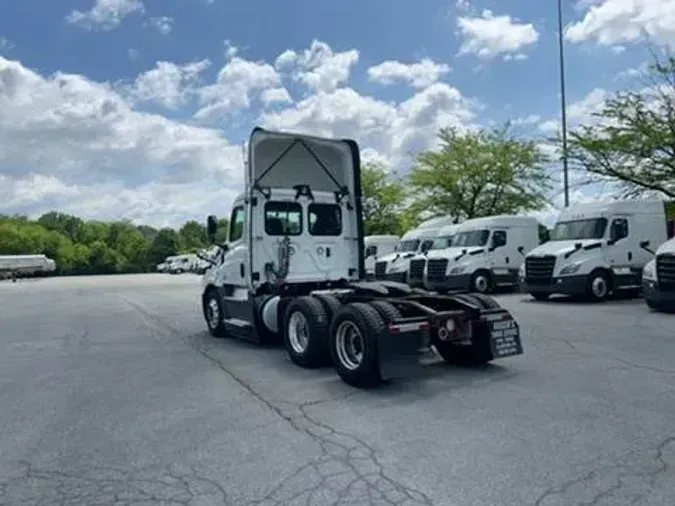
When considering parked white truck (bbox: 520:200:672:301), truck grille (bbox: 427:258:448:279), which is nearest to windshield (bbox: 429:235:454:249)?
truck grille (bbox: 427:258:448:279)

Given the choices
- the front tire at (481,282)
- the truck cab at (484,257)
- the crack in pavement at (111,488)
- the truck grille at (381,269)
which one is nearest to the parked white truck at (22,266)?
→ the truck grille at (381,269)

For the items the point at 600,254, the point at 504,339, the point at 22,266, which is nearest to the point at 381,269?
the point at 600,254

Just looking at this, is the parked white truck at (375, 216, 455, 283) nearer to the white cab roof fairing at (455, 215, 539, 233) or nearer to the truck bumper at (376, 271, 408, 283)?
the truck bumper at (376, 271, 408, 283)

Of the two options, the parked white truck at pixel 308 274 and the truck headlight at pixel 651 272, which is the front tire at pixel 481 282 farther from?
the parked white truck at pixel 308 274

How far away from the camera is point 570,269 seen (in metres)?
16.8

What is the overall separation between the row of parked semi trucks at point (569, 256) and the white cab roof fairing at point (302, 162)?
23.2ft

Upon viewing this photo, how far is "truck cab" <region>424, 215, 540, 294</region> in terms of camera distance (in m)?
20.2

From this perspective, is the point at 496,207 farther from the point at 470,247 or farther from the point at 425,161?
the point at 470,247

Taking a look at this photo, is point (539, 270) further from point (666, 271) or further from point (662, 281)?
point (666, 271)

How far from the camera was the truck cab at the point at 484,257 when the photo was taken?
66.4ft

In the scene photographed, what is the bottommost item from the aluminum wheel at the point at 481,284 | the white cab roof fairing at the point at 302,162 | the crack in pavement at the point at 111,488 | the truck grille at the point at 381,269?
the crack in pavement at the point at 111,488

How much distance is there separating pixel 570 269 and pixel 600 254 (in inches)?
38.6

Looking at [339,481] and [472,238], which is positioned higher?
[472,238]

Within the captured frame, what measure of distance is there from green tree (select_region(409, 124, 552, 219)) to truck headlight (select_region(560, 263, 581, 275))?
1609cm
